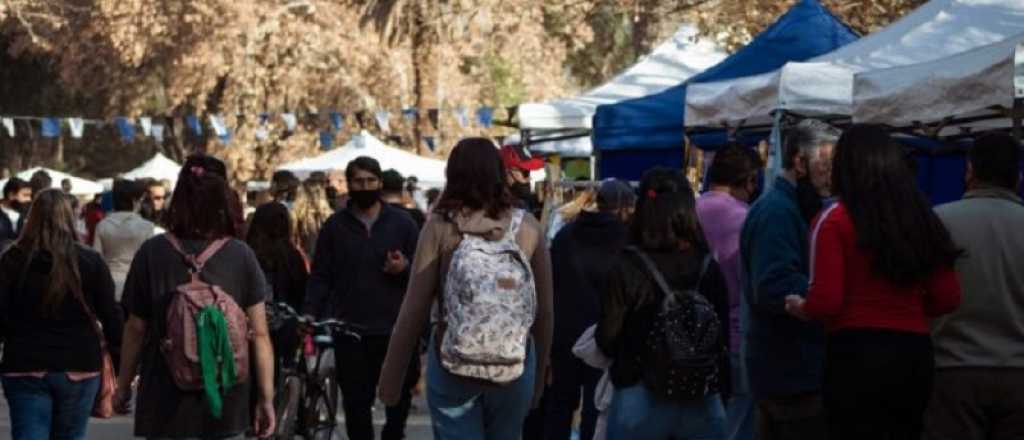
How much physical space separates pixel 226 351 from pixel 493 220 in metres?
1.08

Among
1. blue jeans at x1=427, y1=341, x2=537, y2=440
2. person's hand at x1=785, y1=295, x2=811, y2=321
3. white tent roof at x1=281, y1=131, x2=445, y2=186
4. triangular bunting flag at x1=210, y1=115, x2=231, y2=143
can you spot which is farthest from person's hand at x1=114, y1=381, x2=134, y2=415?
triangular bunting flag at x1=210, y1=115, x2=231, y2=143

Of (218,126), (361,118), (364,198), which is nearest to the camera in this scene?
(364,198)

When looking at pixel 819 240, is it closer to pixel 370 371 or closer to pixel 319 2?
pixel 370 371

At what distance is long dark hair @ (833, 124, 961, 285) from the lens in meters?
6.81

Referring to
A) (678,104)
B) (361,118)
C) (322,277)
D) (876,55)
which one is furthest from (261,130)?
(322,277)

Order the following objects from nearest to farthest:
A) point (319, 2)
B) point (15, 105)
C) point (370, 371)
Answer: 1. point (370, 371)
2. point (319, 2)
3. point (15, 105)

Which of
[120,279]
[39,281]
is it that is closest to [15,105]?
[120,279]

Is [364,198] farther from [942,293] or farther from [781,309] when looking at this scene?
[942,293]

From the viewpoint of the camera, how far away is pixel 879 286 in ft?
22.5

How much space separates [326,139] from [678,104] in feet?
76.6

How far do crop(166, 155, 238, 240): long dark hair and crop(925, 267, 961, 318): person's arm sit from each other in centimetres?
254

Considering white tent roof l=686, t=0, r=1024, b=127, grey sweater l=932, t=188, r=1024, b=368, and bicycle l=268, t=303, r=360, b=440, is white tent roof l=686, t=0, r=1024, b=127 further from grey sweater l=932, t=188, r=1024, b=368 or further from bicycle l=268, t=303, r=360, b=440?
grey sweater l=932, t=188, r=1024, b=368

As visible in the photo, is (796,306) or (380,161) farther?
(380,161)

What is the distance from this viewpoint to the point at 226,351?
7527 mm
